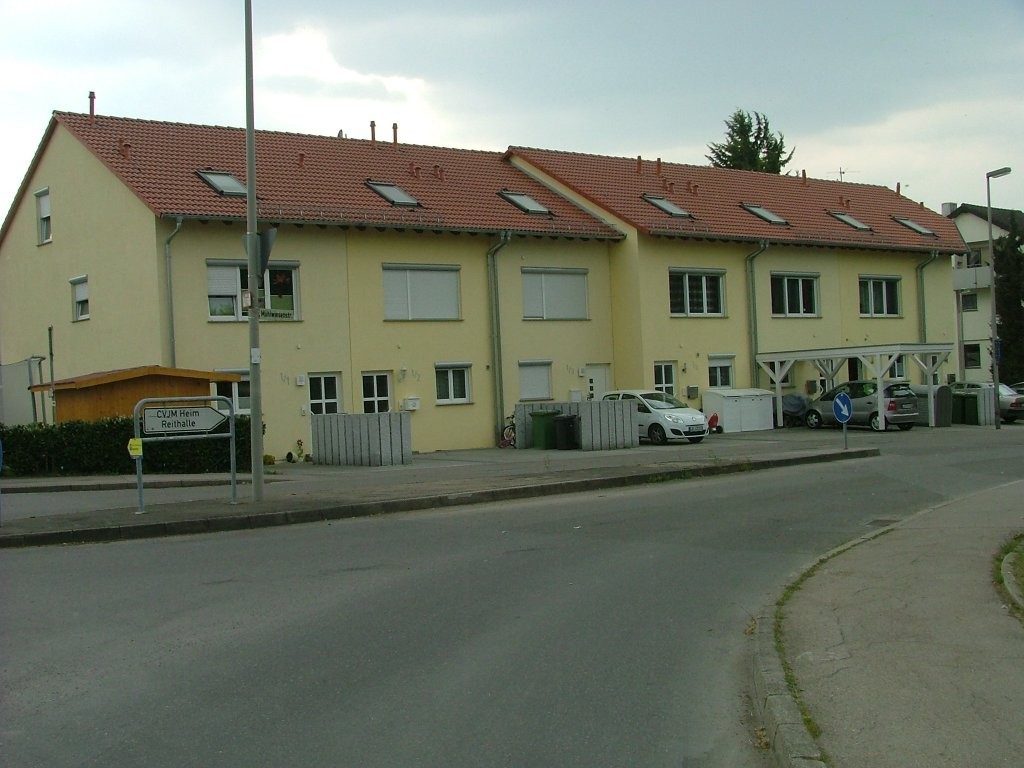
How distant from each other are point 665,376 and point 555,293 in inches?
178

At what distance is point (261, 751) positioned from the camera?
5.08 metres

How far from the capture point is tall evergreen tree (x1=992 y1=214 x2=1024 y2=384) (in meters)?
51.5

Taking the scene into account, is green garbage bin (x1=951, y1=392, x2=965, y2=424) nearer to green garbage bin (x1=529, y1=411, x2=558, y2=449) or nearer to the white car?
the white car

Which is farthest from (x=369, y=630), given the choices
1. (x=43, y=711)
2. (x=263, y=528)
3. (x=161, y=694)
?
(x=263, y=528)

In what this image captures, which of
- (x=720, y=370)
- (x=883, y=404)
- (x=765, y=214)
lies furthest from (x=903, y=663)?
(x=765, y=214)

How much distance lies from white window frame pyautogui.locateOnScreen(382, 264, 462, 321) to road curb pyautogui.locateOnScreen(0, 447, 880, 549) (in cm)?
1104

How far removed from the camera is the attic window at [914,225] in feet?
135

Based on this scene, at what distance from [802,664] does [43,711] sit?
14.4ft

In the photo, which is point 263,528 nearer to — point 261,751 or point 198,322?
point 261,751

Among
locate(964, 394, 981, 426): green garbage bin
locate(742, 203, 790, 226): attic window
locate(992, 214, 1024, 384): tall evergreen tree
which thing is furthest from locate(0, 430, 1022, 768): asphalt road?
locate(992, 214, 1024, 384): tall evergreen tree

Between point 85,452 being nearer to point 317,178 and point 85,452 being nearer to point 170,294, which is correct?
point 170,294

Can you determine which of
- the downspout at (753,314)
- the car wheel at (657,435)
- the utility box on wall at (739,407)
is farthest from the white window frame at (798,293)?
the car wheel at (657,435)

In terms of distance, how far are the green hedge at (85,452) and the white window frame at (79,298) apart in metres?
7.52

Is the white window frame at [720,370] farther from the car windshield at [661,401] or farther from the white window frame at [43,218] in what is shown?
the white window frame at [43,218]
